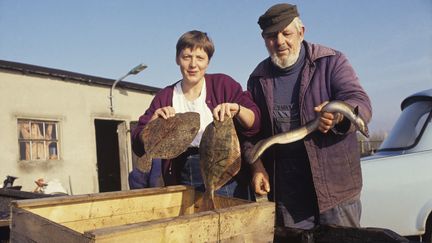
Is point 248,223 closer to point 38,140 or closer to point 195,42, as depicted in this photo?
point 195,42

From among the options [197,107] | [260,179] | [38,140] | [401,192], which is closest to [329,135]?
[260,179]

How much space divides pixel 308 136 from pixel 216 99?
28.8 inches

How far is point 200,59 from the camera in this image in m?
2.99

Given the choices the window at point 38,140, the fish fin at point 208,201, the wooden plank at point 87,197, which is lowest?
the fish fin at point 208,201

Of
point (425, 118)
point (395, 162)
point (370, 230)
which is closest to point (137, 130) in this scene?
point (370, 230)

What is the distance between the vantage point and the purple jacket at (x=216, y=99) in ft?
9.59

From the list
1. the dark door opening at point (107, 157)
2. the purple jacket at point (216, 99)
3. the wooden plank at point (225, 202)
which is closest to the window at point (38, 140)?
the dark door opening at point (107, 157)

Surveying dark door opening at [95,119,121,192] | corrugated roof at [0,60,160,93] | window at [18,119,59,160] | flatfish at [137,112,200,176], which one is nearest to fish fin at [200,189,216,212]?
flatfish at [137,112,200,176]

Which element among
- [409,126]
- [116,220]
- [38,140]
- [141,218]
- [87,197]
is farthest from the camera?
[38,140]

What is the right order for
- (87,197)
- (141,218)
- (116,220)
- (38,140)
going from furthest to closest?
(38,140)
(141,218)
(116,220)
(87,197)

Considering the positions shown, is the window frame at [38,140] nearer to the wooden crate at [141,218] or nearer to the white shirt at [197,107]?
the white shirt at [197,107]

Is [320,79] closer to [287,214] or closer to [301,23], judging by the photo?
[301,23]

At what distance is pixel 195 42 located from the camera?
2.95 meters

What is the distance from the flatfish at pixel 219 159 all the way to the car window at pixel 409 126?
133 inches
